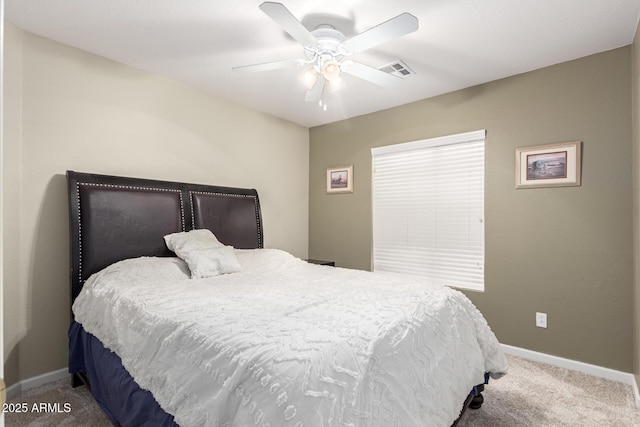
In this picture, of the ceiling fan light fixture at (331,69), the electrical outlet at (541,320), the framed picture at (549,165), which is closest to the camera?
the ceiling fan light fixture at (331,69)

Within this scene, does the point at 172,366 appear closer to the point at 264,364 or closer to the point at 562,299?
the point at 264,364

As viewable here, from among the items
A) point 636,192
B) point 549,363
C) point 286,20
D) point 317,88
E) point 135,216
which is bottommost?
point 549,363

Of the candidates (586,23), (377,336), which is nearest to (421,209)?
(586,23)

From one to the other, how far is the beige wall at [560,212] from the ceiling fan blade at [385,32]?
1.77 m

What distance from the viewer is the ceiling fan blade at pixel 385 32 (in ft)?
5.78

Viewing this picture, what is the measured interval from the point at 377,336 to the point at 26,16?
9.63ft

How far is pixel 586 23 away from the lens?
229 cm

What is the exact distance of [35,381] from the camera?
2441mm

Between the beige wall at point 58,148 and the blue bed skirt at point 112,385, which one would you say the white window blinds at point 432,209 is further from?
the blue bed skirt at point 112,385

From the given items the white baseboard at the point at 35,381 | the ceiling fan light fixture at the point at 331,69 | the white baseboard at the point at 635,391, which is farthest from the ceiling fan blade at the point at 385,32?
the white baseboard at the point at 35,381

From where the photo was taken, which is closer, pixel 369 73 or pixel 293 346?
pixel 293 346

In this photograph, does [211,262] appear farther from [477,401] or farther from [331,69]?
[477,401]

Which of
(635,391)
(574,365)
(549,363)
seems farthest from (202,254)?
(635,391)

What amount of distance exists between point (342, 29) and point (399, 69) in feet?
2.58
